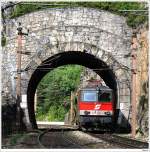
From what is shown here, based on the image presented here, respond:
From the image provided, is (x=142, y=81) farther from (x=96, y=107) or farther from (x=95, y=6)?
(x=95, y=6)

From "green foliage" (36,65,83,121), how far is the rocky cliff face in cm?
4131

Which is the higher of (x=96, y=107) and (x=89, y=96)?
(x=89, y=96)

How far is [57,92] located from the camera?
74.4 metres

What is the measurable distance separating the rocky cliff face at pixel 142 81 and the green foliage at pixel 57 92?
41.3 meters

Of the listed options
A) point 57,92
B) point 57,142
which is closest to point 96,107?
point 57,142

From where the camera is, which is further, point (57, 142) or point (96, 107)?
point (96, 107)

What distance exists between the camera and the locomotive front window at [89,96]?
99.5 ft

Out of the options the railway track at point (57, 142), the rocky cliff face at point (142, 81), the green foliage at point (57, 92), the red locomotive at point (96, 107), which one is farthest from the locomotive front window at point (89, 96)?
the green foliage at point (57, 92)

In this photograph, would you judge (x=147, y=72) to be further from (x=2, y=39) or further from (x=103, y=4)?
(x=2, y=39)

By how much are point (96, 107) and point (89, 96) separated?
0.86 meters

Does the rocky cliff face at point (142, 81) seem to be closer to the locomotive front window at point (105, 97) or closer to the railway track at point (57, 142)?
the locomotive front window at point (105, 97)

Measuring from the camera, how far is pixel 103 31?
98.7ft

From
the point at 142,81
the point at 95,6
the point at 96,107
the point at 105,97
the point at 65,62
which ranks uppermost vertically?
the point at 95,6

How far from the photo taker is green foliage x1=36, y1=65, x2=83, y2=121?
7231 cm
